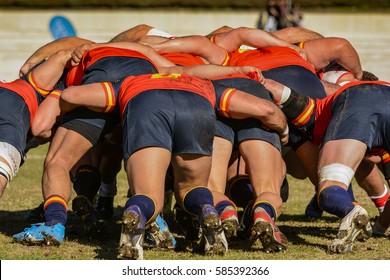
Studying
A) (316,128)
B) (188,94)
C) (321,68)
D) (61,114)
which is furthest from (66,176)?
(321,68)

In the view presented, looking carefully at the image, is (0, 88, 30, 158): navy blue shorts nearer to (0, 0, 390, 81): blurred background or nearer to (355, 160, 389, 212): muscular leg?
(355, 160, 389, 212): muscular leg

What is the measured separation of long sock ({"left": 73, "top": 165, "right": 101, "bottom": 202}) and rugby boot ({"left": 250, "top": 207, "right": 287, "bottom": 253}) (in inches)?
59.7

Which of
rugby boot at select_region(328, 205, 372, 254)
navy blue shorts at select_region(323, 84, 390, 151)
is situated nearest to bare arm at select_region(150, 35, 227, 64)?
navy blue shorts at select_region(323, 84, 390, 151)

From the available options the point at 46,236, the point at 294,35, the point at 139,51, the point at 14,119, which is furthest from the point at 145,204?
the point at 294,35

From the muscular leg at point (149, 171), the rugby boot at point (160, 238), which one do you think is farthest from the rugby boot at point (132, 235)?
the rugby boot at point (160, 238)

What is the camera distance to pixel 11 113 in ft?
22.5

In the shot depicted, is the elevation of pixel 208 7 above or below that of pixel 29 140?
below

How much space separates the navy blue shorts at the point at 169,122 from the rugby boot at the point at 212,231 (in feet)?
1.46

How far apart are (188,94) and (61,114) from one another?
1.40 m

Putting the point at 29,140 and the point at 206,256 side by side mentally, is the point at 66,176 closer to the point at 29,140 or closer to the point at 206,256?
the point at 29,140

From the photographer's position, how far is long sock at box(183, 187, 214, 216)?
602 cm

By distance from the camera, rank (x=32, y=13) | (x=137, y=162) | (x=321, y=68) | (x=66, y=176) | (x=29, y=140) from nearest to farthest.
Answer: (x=137, y=162), (x=66, y=176), (x=29, y=140), (x=321, y=68), (x=32, y=13)

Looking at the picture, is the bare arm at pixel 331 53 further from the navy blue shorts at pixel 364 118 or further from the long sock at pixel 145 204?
the long sock at pixel 145 204

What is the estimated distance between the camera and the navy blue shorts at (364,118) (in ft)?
20.9
